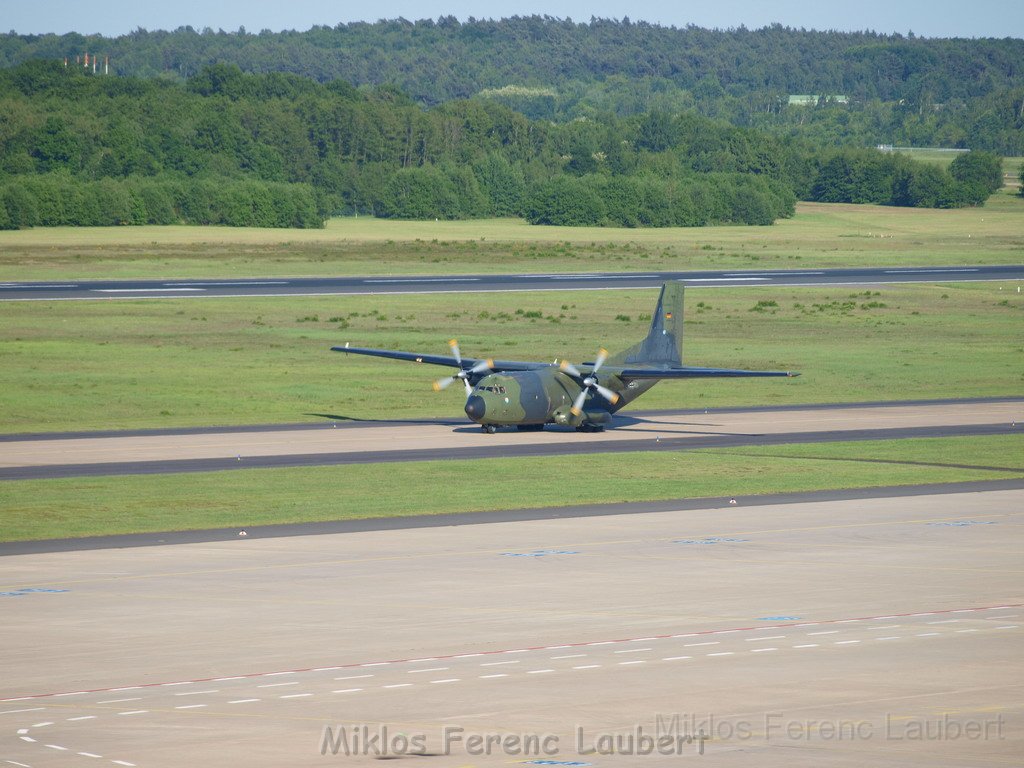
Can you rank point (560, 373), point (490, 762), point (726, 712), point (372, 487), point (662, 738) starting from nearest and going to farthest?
point (490, 762)
point (662, 738)
point (726, 712)
point (372, 487)
point (560, 373)

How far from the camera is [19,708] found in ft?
70.9

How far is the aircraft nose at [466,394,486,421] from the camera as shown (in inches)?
2219

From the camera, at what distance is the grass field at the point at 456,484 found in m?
41.2

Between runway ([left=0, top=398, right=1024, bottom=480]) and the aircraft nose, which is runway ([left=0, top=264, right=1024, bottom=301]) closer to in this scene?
runway ([left=0, top=398, right=1024, bottom=480])

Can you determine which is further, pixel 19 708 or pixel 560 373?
pixel 560 373

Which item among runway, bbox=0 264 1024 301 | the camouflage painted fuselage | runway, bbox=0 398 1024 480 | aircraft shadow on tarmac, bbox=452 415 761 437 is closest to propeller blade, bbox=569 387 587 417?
the camouflage painted fuselage

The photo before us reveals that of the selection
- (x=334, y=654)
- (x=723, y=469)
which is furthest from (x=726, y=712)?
(x=723, y=469)

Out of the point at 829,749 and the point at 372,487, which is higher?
the point at 829,749

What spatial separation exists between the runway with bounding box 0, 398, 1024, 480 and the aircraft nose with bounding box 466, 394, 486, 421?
108 cm

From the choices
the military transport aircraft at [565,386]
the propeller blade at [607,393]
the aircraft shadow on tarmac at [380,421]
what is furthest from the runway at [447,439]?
the propeller blade at [607,393]

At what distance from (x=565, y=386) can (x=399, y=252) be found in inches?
4262

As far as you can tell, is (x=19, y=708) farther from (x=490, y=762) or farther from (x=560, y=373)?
(x=560, y=373)

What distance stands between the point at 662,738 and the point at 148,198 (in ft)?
608

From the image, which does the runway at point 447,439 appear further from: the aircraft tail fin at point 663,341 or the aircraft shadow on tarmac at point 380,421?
the aircraft tail fin at point 663,341
